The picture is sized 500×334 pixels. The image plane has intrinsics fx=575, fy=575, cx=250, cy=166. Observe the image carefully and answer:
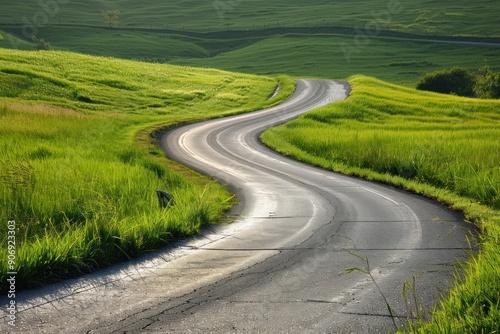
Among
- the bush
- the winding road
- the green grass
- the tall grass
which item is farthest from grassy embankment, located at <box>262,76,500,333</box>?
the green grass

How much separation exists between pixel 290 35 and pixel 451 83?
67.9 m

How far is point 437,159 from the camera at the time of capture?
19.9m

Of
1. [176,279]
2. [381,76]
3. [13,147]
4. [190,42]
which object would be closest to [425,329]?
[176,279]

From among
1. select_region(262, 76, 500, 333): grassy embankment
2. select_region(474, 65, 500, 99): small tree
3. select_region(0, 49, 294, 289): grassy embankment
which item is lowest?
select_region(474, 65, 500, 99): small tree

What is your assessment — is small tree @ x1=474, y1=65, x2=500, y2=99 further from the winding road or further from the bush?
the winding road

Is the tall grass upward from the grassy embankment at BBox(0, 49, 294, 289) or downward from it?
downward

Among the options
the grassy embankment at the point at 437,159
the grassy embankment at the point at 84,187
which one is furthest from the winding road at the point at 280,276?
the grassy embankment at the point at 437,159

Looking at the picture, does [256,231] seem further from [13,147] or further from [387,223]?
[13,147]

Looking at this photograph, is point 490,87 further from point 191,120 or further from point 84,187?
point 84,187

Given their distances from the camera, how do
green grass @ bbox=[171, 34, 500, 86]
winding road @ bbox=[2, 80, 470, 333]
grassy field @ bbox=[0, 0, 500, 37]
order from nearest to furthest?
winding road @ bbox=[2, 80, 470, 333] < green grass @ bbox=[171, 34, 500, 86] < grassy field @ bbox=[0, 0, 500, 37]

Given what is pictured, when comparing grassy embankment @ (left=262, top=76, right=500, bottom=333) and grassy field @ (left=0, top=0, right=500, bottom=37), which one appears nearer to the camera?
grassy embankment @ (left=262, top=76, right=500, bottom=333)

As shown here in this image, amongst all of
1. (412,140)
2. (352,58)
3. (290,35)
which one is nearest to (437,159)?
(412,140)

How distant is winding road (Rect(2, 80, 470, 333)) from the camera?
6.11 m

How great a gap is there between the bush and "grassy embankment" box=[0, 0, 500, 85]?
33.3 feet
